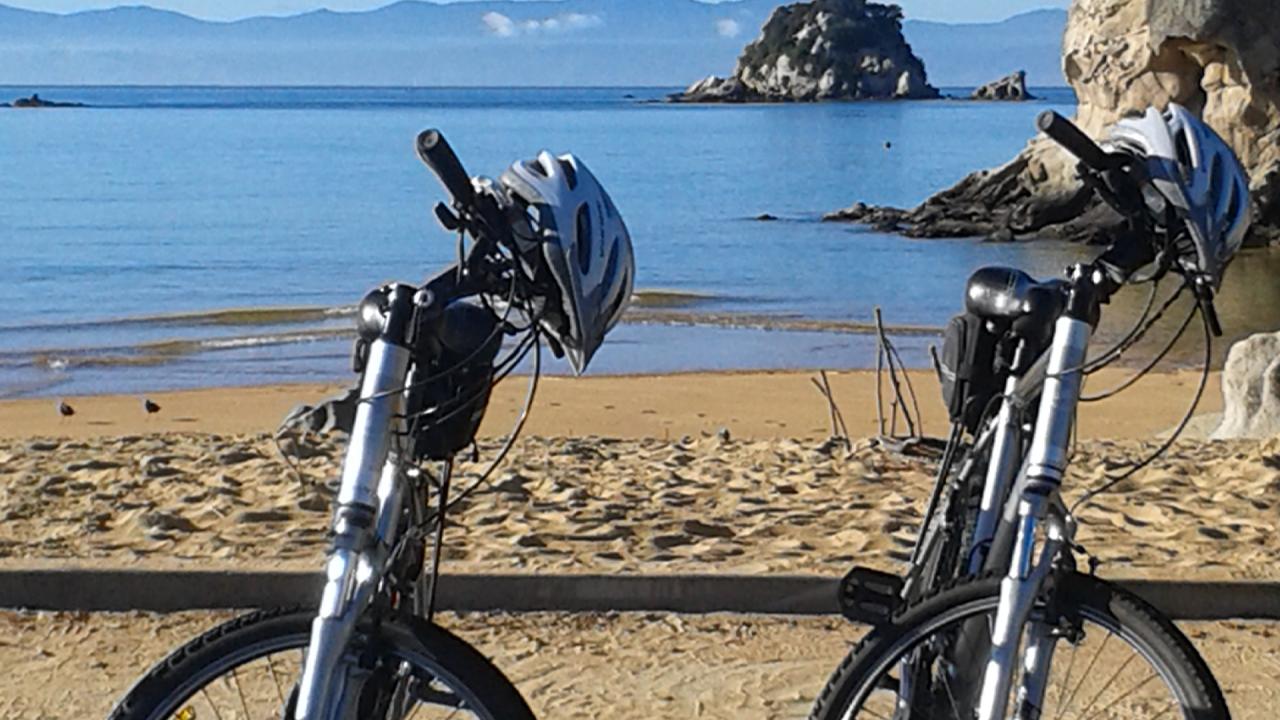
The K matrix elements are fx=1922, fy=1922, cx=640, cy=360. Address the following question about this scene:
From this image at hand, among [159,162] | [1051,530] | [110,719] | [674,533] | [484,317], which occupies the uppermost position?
[484,317]

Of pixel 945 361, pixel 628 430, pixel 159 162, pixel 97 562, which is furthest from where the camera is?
pixel 159 162

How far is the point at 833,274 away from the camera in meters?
32.5

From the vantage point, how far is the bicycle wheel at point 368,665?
9.96ft

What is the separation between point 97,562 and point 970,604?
3.59 m

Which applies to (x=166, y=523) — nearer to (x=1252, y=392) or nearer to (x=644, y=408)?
(x=1252, y=392)

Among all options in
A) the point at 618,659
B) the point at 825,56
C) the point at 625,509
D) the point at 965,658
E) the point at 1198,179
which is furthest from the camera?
the point at 825,56

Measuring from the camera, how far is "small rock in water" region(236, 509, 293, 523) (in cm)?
696

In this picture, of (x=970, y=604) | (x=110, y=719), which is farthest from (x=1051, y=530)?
(x=110, y=719)

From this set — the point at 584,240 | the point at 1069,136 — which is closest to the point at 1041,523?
the point at 1069,136

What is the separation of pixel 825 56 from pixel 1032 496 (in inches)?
5876

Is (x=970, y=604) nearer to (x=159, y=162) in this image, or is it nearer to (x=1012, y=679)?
(x=1012, y=679)

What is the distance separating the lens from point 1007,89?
17250 centimetres

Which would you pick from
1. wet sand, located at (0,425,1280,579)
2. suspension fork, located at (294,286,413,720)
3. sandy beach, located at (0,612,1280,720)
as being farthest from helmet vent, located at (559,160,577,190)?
wet sand, located at (0,425,1280,579)

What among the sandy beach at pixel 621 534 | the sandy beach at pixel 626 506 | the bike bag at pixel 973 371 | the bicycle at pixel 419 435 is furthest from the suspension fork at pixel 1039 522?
the sandy beach at pixel 626 506
